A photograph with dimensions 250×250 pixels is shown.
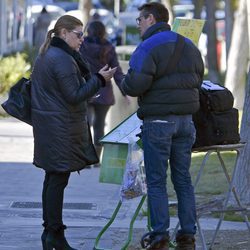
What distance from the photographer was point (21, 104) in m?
7.38

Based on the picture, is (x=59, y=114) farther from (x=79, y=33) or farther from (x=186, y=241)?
(x=186, y=241)

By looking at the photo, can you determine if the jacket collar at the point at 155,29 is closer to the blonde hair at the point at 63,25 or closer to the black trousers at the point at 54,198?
the blonde hair at the point at 63,25

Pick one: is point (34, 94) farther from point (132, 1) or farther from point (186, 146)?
point (132, 1)

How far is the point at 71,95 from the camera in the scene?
23.4 feet

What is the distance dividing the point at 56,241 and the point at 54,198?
32 centimetres

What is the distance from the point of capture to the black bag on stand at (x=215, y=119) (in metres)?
7.23

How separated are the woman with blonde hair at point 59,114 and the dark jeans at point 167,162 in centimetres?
56

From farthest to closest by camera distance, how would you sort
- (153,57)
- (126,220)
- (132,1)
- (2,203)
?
1. (132,1)
2. (2,203)
3. (126,220)
4. (153,57)

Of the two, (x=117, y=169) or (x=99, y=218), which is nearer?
(x=117, y=169)

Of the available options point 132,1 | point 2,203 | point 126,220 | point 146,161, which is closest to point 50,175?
point 146,161

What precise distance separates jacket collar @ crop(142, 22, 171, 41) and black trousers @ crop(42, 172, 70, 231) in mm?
1187

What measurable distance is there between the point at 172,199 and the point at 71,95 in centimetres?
351

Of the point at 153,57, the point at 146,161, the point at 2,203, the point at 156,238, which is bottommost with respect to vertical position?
the point at 2,203

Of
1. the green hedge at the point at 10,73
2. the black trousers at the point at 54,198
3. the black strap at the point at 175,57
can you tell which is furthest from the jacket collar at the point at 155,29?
the green hedge at the point at 10,73
